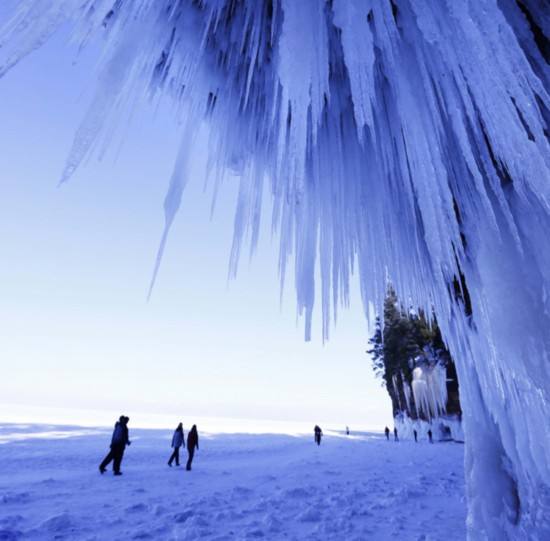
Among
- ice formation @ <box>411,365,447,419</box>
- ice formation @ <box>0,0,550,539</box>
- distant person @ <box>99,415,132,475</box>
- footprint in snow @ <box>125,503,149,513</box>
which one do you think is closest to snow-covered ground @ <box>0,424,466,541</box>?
footprint in snow @ <box>125,503,149,513</box>

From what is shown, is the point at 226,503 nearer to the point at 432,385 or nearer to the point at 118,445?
the point at 118,445

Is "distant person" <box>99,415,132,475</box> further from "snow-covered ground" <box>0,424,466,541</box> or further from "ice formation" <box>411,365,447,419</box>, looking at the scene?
"ice formation" <box>411,365,447,419</box>

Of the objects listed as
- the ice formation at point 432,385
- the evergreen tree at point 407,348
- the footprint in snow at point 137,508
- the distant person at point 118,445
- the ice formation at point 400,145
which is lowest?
the footprint in snow at point 137,508

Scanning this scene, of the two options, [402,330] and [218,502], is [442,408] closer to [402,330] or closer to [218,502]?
[402,330]

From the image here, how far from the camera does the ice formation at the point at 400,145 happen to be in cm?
137

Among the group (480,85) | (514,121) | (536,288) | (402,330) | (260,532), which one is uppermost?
(402,330)

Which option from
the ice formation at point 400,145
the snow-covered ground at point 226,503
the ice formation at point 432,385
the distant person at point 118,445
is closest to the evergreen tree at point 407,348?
the ice formation at point 432,385

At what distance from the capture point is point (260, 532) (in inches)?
156

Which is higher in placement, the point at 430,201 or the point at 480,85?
the point at 480,85

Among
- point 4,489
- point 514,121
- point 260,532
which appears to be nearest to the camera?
point 514,121

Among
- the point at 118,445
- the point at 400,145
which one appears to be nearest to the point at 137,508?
the point at 118,445

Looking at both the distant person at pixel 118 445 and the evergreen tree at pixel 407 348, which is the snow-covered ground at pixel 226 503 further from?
the evergreen tree at pixel 407 348

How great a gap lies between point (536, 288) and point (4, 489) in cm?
795

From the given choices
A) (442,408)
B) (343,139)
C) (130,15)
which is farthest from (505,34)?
(442,408)
